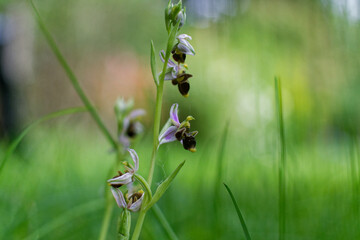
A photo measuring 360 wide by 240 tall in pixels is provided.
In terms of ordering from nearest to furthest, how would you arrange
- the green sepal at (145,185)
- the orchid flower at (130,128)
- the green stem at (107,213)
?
the green sepal at (145,185) < the green stem at (107,213) < the orchid flower at (130,128)

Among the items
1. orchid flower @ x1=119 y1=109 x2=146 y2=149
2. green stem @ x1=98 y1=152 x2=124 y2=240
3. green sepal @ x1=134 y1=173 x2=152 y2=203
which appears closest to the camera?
green sepal @ x1=134 y1=173 x2=152 y2=203

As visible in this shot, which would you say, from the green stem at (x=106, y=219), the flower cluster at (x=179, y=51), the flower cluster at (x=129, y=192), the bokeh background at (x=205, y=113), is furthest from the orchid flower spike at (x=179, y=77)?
the green stem at (x=106, y=219)

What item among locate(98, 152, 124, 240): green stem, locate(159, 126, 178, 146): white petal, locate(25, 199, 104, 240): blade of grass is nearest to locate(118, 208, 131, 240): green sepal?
locate(159, 126, 178, 146): white petal

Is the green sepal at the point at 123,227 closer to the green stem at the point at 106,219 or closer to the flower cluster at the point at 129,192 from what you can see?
the flower cluster at the point at 129,192

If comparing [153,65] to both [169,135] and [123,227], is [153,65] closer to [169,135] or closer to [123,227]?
[169,135]

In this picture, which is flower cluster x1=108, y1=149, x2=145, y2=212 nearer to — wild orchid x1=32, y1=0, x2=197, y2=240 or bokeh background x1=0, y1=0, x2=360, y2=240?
wild orchid x1=32, y1=0, x2=197, y2=240

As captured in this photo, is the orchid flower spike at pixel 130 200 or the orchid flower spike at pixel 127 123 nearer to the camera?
the orchid flower spike at pixel 130 200

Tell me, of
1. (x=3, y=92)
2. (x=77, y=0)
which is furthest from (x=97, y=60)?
(x=3, y=92)

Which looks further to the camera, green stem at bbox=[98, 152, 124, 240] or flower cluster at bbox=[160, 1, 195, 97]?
green stem at bbox=[98, 152, 124, 240]
